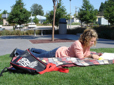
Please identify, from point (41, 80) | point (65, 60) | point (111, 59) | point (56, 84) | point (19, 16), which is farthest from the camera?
point (19, 16)

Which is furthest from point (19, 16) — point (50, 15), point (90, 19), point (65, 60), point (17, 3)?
point (65, 60)

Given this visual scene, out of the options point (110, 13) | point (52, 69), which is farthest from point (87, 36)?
point (110, 13)

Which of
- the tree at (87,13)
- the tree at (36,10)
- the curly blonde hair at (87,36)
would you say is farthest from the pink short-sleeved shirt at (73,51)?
the tree at (36,10)

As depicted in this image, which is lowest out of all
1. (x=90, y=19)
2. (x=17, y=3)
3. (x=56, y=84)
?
(x=56, y=84)

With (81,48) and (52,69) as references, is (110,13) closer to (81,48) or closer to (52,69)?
Answer: (81,48)

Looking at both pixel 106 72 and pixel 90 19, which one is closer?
pixel 106 72

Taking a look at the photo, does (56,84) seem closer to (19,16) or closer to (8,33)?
(8,33)

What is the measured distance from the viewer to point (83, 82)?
10.4 ft

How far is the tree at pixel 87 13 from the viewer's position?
24.6 meters

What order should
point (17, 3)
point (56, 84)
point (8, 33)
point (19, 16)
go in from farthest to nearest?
point (17, 3) → point (19, 16) → point (8, 33) → point (56, 84)

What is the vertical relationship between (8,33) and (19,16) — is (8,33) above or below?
below

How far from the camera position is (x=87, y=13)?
80.5 feet

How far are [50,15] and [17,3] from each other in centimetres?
521

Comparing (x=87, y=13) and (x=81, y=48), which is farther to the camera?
(x=87, y=13)
